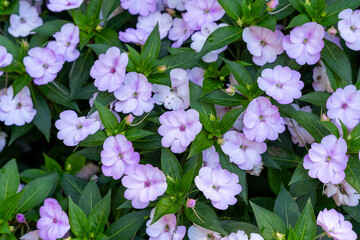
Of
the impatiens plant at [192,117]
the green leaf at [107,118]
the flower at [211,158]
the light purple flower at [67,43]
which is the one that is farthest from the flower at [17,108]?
the flower at [211,158]

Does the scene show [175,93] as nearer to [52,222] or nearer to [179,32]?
[179,32]

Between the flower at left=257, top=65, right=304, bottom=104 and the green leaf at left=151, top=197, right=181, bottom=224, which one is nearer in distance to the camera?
the green leaf at left=151, top=197, right=181, bottom=224

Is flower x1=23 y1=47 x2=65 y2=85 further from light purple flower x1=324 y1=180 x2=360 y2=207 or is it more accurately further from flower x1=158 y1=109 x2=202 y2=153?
light purple flower x1=324 y1=180 x2=360 y2=207

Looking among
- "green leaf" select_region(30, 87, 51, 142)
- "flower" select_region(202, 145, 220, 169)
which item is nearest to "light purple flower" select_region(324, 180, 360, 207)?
"flower" select_region(202, 145, 220, 169)

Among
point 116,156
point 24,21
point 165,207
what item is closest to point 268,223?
point 165,207

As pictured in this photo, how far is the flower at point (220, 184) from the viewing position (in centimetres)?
226

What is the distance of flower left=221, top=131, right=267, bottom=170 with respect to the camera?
239cm

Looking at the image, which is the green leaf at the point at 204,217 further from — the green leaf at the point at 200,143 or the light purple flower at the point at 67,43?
the light purple flower at the point at 67,43

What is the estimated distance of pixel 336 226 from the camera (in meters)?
2.20

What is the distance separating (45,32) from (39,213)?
109 cm

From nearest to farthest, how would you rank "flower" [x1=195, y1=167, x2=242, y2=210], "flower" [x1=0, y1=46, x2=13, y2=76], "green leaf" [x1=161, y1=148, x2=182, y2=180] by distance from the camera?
"flower" [x1=195, y1=167, x2=242, y2=210]
"green leaf" [x1=161, y1=148, x2=182, y2=180]
"flower" [x1=0, y1=46, x2=13, y2=76]

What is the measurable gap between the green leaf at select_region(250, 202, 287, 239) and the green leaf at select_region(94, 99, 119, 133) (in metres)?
0.80

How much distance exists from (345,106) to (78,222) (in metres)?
1.48

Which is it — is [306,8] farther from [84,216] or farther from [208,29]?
[84,216]
